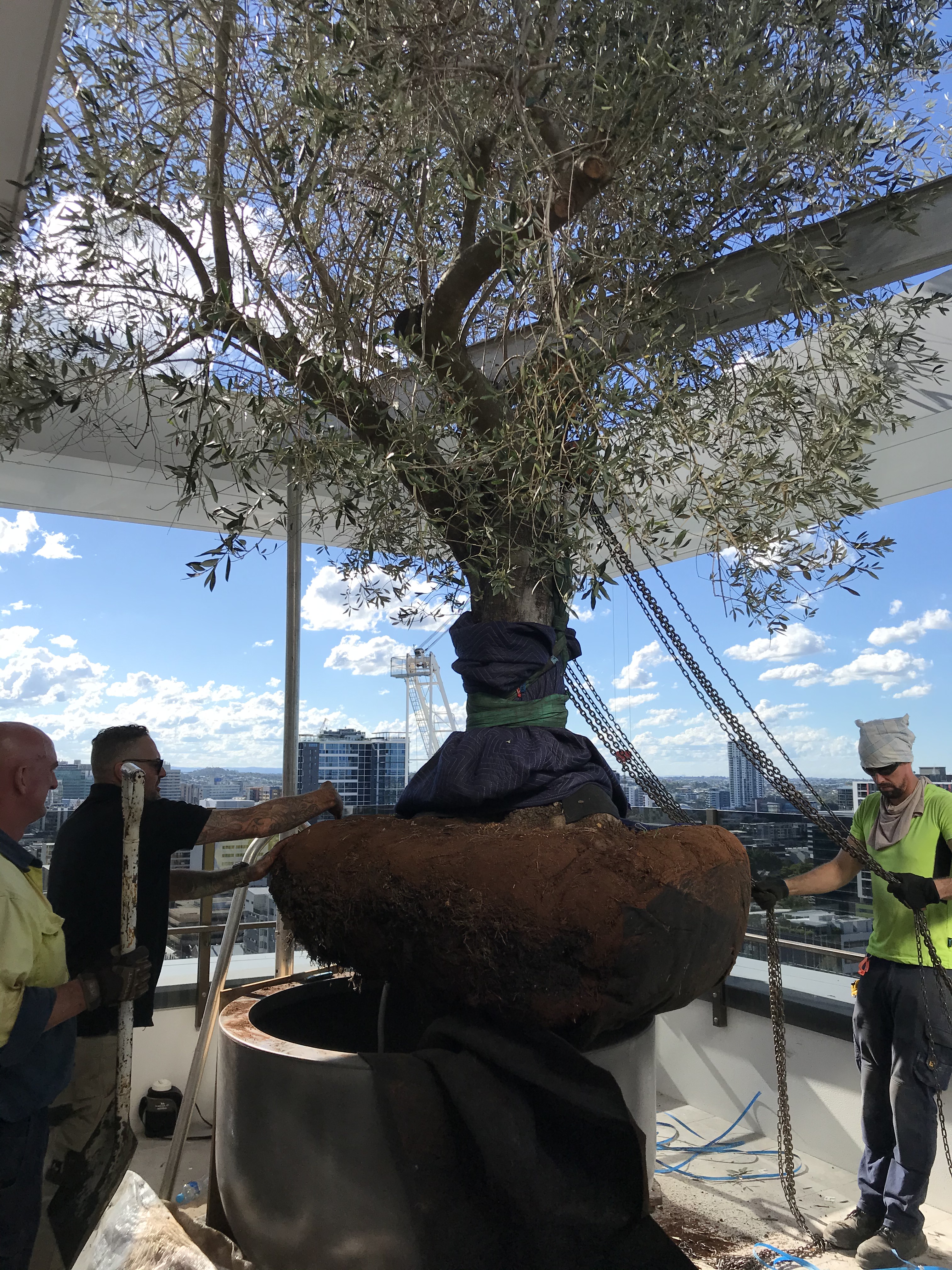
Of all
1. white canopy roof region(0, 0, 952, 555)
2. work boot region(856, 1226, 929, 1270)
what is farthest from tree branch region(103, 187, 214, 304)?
work boot region(856, 1226, 929, 1270)

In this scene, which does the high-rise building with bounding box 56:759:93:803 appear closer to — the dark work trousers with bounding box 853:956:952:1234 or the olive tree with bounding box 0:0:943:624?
the olive tree with bounding box 0:0:943:624

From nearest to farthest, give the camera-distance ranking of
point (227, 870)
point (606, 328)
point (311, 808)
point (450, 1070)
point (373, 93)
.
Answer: point (450, 1070) → point (373, 93) → point (606, 328) → point (311, 808) → point (227, 870)

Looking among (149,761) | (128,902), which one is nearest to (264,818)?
(128,902)

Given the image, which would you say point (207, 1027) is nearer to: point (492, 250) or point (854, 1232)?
point (854, 1232)

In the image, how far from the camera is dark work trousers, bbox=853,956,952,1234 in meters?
2.88

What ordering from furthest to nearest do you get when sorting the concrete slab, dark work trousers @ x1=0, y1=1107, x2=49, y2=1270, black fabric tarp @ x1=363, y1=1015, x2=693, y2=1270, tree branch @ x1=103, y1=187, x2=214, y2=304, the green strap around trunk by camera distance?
the concrete slab
dark work trousers @ x1=0, y1=1107, x2=49, y2=1270
the green strap around trunk
tree branch @ x1=103, y1=187, x2=214, y2=304
black fabric tarp @ x1=363, y1=1015, x2=693, y2=1270

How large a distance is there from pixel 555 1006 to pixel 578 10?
6.06 ft

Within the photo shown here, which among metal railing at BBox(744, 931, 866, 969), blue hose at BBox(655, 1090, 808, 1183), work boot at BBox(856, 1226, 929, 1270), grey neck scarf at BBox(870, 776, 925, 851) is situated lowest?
blue hose at BBox(655, 1090, 808, 1183)

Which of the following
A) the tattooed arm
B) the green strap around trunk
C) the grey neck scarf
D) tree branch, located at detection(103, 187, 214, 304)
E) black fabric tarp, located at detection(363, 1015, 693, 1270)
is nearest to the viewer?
black fabric tarp, located at detection(363, 1015, 693, 1270)

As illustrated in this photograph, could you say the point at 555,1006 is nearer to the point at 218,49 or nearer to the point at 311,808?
the point at 311,808

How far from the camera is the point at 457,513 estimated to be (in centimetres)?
191

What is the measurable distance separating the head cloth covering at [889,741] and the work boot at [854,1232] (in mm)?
1526

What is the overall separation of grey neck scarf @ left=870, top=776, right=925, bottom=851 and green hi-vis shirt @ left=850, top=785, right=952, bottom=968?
14 millimetres

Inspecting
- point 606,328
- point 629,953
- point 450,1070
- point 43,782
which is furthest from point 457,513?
point 43,782
